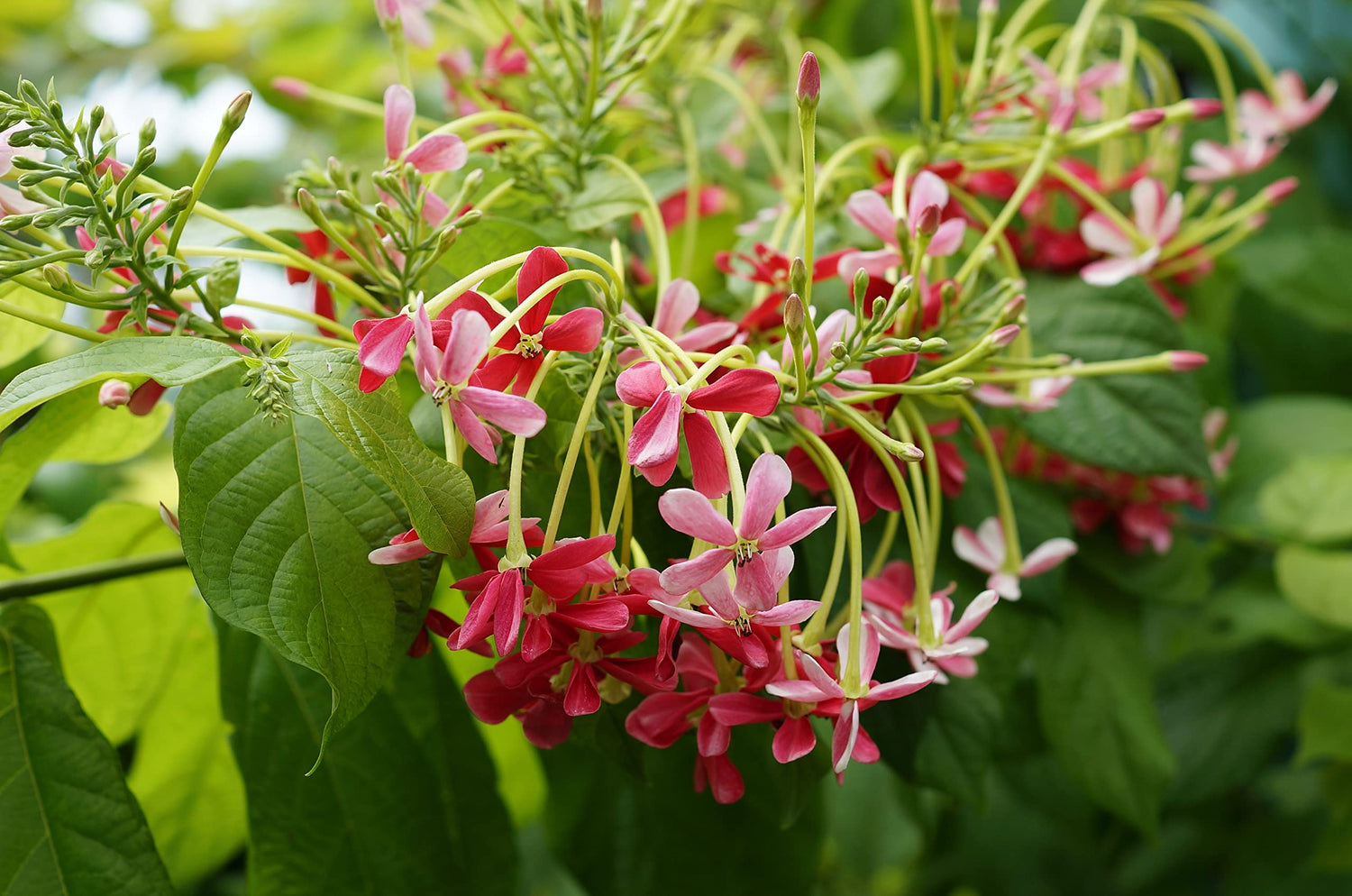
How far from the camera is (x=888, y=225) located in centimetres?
44

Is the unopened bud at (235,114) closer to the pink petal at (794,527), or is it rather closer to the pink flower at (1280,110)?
the pink petal at (794,527)

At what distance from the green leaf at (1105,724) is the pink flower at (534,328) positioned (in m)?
0.48

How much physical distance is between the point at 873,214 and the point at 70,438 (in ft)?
1.30

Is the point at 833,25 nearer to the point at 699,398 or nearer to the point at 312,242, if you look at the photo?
the point at 312,242

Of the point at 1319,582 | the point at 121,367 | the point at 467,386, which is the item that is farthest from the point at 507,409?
the point at 1319,582

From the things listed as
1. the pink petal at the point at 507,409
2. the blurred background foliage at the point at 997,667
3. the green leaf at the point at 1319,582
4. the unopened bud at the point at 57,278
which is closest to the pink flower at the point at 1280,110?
the blurred background foliage at the point at 997,667

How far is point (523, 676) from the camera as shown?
1.15 feet

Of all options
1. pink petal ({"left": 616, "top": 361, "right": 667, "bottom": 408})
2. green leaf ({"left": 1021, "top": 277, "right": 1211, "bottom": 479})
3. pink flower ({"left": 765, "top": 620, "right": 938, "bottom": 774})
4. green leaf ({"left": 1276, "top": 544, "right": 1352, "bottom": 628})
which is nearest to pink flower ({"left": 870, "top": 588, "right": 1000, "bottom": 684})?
pink flower ({"left": 765, "top": 620, "right": 938, "bottom": 774})

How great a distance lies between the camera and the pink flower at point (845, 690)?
13.3 inches

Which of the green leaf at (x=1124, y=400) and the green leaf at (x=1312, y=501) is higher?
the green leaf at (x=1124, y=400)

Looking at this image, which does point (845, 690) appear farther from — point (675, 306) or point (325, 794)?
point (325, 794)

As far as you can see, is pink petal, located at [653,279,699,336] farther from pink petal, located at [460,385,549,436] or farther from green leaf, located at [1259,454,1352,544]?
green leaf, located at [1259,454,1352,544]

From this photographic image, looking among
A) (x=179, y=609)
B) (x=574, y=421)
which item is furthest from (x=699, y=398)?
(x=179, y=609)

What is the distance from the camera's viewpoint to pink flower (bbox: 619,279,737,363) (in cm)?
39
